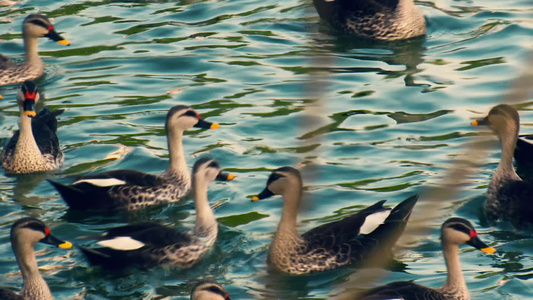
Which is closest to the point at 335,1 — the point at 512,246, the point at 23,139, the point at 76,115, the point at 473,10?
the point at 473,10

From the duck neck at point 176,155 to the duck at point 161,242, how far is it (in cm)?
110

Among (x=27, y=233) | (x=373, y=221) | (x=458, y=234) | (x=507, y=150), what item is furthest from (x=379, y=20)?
(x=27, y=233)

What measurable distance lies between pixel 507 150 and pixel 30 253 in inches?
177

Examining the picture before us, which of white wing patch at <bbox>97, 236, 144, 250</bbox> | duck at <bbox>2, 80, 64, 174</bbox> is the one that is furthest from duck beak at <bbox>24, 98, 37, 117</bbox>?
white wing patch at <bbox>97, 236, 144, 250</bbox>

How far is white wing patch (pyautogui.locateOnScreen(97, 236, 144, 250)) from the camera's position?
710cm

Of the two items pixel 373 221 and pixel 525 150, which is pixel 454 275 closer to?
pixel 373 221

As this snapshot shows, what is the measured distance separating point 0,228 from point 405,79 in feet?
19.3

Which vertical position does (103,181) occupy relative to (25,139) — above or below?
below

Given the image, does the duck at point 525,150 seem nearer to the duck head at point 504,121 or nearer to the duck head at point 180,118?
the duck head at point 504,121

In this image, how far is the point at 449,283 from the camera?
21.7 ft

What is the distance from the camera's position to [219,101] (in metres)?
11.7

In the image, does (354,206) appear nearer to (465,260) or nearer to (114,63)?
(465,260)

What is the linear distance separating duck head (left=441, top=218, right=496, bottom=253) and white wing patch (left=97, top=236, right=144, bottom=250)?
7.55 feet

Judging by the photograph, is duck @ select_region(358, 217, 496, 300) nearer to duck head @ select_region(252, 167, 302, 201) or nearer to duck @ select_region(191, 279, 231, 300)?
duck @ select_region(191, 279, 231, 300)
